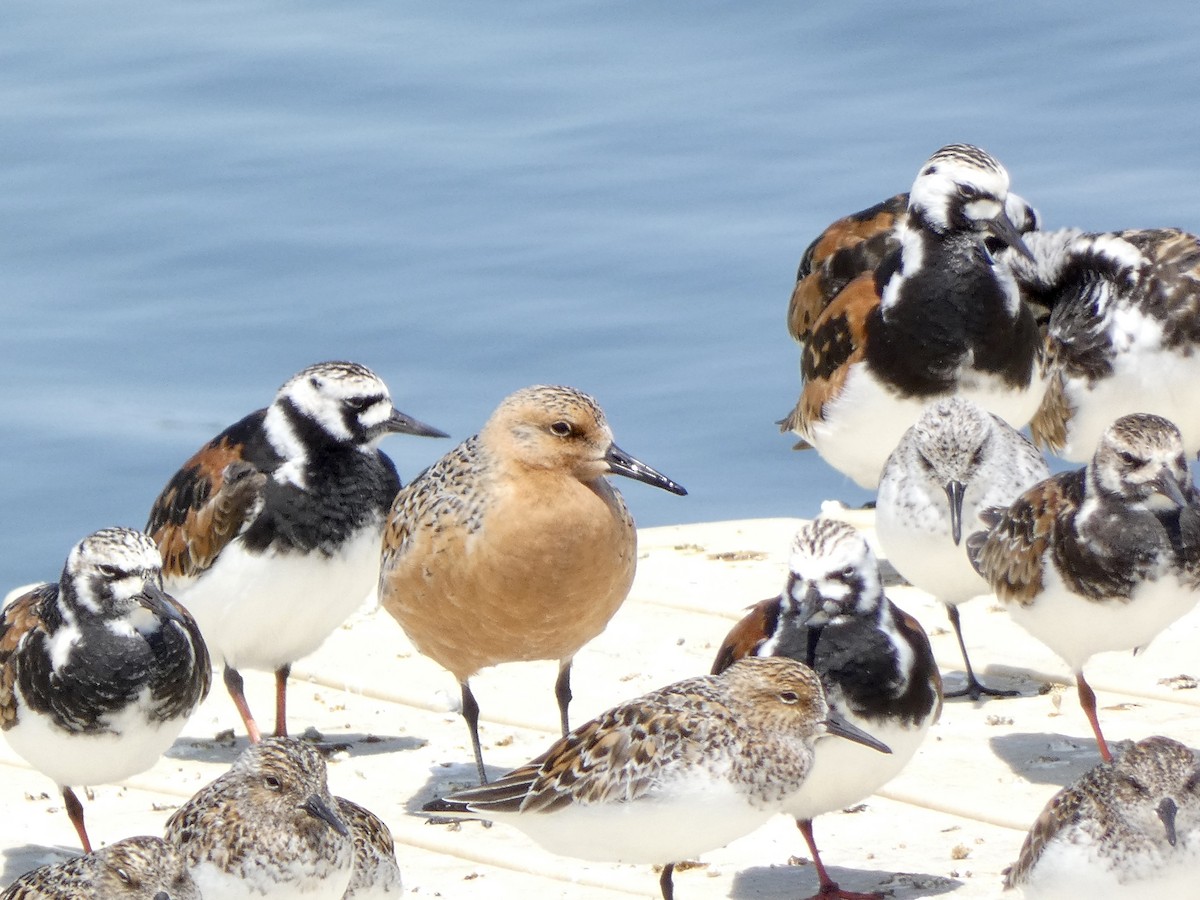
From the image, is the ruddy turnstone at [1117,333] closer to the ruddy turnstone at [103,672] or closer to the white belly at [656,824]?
the white belly at [656,824]

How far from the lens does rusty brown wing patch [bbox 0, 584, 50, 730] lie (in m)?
5.24

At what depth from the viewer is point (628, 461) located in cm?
543

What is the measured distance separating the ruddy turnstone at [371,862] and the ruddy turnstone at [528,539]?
2.74ft

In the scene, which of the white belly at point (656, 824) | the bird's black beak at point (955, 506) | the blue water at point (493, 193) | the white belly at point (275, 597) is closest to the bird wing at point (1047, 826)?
the white belly at point (656, 824)

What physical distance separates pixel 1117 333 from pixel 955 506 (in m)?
1.60

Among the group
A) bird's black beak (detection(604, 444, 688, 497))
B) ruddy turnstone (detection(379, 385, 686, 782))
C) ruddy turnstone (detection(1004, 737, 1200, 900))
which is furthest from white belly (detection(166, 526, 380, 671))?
ruddy turnstone (detection(1004, 737, 1200, 900))

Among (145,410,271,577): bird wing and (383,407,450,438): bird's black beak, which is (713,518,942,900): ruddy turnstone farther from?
(145,410,271,577): bird wing

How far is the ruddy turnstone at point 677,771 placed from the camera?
4.52 m

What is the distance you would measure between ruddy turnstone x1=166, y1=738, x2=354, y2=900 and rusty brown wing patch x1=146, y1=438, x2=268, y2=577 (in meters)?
1.55

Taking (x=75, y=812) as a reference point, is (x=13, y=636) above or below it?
above

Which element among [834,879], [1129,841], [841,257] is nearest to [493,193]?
[841,257]

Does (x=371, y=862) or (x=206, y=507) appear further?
(x=206, y=507)

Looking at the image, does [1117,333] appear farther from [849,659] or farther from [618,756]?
[618,756]

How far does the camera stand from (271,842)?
4473mm
